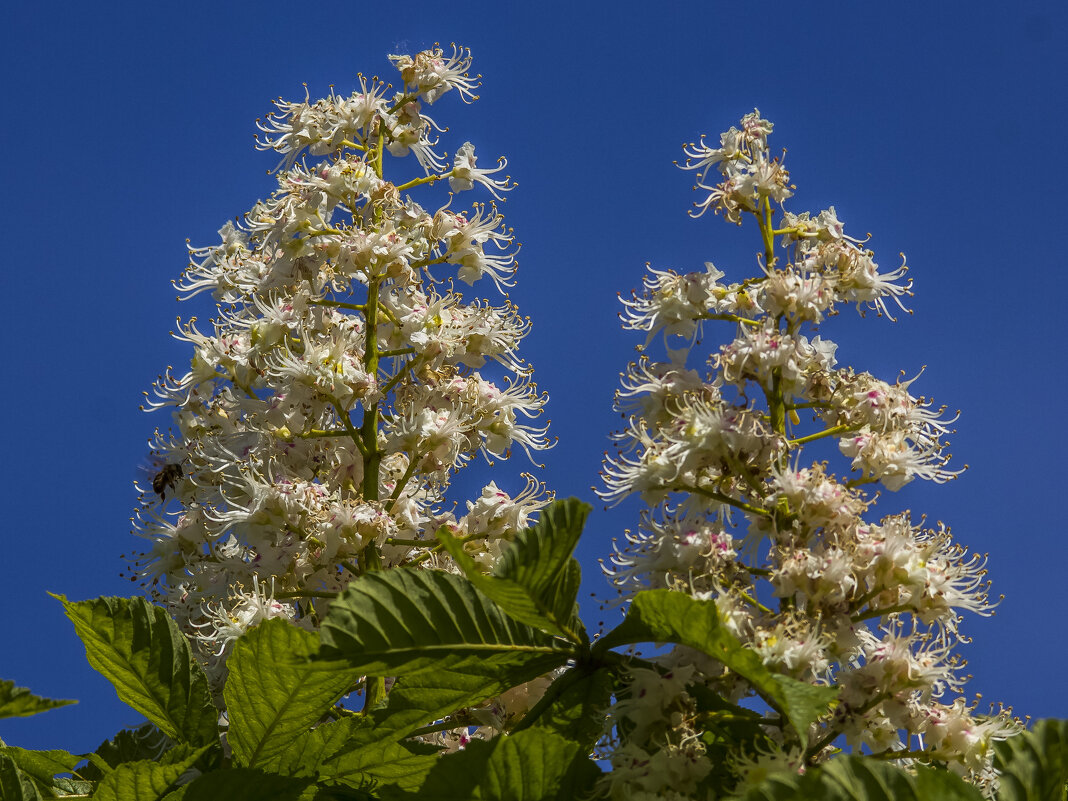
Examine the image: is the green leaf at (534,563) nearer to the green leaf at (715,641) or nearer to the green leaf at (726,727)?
the green leaf at (715,641)

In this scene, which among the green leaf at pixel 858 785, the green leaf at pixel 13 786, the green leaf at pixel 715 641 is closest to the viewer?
the green leaf at pixel 858 785

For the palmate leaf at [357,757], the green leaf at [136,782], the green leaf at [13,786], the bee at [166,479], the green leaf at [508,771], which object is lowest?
the green leaf at [13,786]

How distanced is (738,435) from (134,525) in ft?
9.10

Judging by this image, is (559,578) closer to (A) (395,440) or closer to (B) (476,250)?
(A) (395,440)

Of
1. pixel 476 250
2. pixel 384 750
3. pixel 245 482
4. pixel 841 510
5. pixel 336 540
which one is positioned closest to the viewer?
pixel 841 510

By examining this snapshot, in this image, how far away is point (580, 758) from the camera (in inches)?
116

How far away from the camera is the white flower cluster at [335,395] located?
14.4 ft

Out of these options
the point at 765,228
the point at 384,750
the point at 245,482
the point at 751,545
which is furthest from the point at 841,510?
the point at 245,482

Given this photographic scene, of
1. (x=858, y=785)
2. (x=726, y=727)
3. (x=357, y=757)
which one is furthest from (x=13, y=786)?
(x=858, y=785)

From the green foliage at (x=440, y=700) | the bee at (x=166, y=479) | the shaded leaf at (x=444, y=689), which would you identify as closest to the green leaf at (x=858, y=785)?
the green foliage at (x=440, y=700)

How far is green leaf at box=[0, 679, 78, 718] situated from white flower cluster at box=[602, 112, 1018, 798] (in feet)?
3.96

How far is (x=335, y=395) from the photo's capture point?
4406mm

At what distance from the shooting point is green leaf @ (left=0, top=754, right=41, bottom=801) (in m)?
3.09

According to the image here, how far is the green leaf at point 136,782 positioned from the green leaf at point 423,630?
1.89 feet
